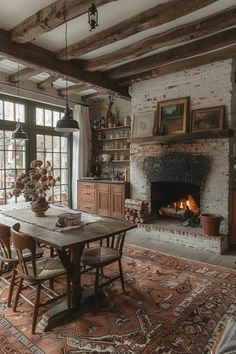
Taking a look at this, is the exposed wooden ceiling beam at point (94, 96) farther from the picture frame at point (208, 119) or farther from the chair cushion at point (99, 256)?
the chair cushion at point (99, 256)

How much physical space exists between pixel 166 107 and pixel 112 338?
155 inches

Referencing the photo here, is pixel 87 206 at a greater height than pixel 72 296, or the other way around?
pixel 87 206

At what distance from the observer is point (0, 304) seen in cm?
253

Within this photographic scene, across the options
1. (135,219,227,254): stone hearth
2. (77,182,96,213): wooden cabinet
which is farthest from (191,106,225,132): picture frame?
(77,182,96,213): wooden cabinet

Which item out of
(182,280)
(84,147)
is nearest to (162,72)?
(84,147)

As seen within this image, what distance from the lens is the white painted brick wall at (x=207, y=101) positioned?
4184 millimetres

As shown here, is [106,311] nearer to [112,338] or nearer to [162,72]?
[112,338]

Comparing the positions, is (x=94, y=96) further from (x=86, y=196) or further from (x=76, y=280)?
(x=76, y=280)

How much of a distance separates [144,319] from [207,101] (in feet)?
11.7

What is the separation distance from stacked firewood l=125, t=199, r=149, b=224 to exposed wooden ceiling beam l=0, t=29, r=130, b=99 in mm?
2268

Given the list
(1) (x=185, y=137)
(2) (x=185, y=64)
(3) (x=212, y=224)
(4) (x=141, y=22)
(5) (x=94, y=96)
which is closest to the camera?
(4) (x=141, y=22)

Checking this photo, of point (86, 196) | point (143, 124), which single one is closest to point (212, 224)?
point (143, 124)

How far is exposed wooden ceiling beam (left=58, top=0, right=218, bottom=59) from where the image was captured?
2.60 metres

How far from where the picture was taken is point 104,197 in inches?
221
